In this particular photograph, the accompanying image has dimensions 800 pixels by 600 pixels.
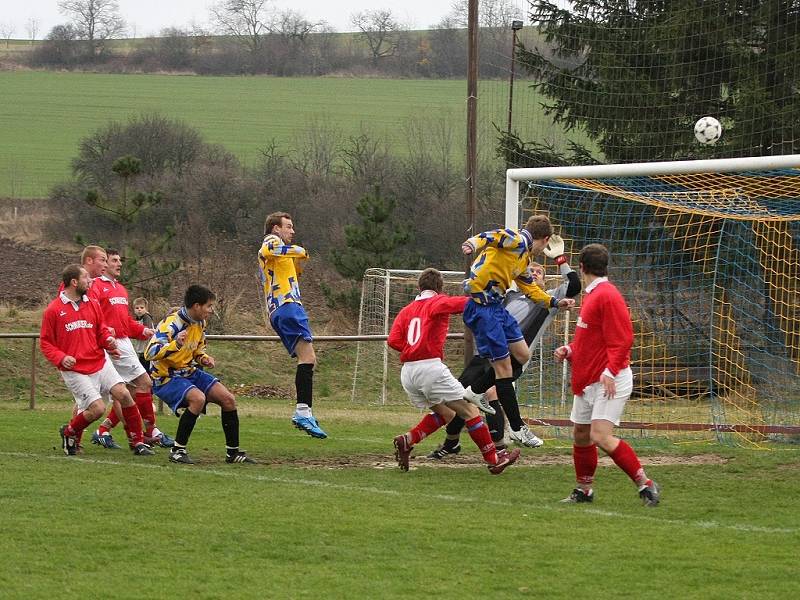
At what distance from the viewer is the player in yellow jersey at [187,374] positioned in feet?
31.6

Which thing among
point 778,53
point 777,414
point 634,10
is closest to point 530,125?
point 634,10

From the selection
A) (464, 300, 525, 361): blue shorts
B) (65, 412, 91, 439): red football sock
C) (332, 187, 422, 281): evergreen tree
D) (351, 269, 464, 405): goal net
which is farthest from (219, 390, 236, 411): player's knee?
(332, 187, 422, 281): evergreen tree

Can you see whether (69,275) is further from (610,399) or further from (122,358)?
(610,399)

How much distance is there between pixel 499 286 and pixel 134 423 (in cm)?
342

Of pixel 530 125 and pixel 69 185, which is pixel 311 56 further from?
pixel 530 125

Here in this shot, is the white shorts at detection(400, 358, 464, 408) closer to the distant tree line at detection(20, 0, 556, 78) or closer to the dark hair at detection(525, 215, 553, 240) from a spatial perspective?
the dark hair at detection(525, 215, 553, 240)

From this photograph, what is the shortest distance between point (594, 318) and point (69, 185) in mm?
34553

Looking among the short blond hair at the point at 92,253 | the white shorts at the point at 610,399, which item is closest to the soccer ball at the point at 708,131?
the white shorts at the point at 610,399

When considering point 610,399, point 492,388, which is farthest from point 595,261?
point 492,388

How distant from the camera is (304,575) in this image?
5797mm

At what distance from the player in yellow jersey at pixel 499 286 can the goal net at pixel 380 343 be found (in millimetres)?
13539

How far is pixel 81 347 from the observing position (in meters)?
9.95

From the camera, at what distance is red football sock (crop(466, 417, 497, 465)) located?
29.7ft

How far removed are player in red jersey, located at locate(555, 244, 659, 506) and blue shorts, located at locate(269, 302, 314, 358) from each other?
10.7 feet
